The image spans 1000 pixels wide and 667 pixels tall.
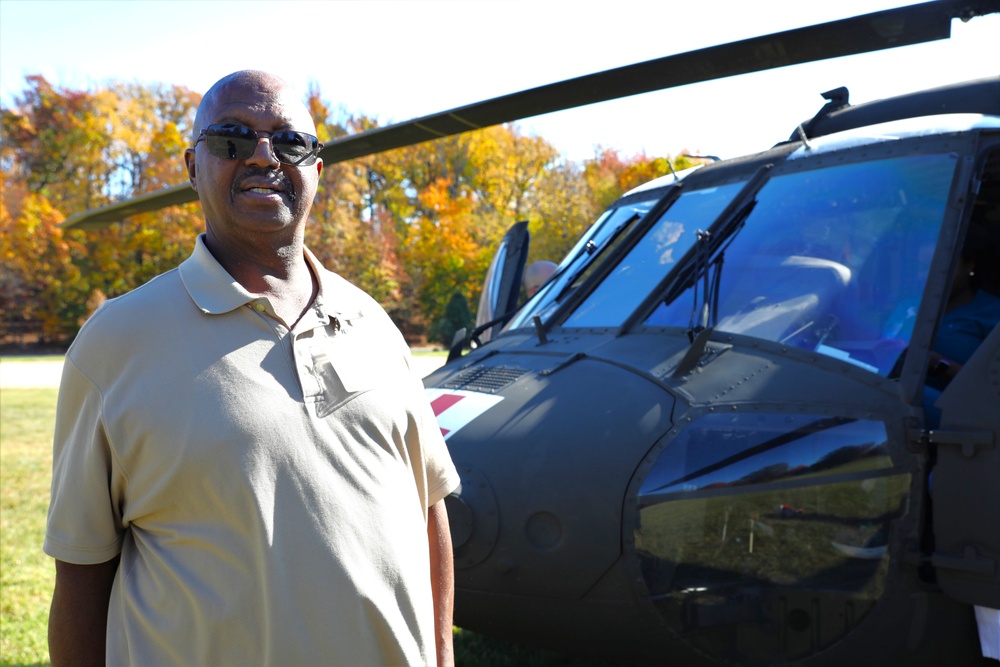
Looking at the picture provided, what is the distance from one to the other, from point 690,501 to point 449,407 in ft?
3.47

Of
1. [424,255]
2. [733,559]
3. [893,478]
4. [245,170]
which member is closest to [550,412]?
[733,559]

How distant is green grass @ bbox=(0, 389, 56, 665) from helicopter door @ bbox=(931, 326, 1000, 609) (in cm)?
389

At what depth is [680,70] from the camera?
3.39 m

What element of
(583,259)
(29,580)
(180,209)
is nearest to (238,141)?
(583,259)

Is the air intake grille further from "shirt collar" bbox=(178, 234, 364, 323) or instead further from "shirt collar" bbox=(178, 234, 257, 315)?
"shirt collar" bbox=(178, 234, 257, 315)

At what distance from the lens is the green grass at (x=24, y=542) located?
15.3 feet

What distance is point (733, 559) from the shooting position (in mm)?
3010

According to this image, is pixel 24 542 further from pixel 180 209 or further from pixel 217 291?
pixel 180 209

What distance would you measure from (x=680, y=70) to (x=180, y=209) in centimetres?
3189

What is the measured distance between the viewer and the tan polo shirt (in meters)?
1.59

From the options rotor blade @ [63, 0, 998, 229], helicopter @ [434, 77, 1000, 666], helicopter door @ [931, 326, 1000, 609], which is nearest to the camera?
helicopter door @ [931, 326, 1000, 609]

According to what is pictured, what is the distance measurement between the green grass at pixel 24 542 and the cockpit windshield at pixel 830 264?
3314 mm

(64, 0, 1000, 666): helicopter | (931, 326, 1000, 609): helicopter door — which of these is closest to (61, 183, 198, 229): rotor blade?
(64, 0, 1000, 666): helicopter

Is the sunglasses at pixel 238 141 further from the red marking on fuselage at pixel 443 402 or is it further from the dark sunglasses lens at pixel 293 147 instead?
the red marking on fuselage at pixel 443 402
